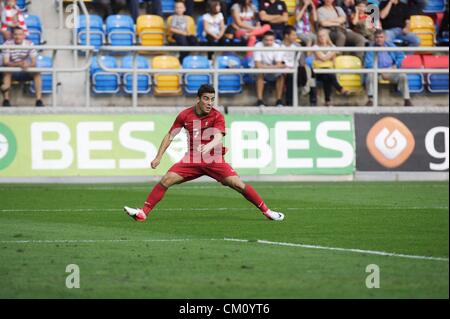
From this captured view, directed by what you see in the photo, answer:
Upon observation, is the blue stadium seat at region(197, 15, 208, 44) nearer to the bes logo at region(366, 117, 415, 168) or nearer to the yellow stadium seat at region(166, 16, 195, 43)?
the yellow stadium seat at region(166, 16, 195, 43)

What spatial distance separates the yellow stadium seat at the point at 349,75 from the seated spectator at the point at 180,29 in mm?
3279

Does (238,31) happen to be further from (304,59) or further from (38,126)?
(38,126)

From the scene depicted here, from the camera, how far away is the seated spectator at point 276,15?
2462cm

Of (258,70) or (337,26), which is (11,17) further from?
(337,26)

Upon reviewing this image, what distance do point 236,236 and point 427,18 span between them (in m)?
14.9

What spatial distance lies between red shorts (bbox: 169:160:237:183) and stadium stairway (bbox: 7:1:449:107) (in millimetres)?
8848

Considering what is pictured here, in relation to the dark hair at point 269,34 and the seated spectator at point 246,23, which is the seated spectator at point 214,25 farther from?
the dark hair at point 269,34

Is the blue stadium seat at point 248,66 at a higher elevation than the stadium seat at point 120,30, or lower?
lower

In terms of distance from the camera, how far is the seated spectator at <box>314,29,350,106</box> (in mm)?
23511

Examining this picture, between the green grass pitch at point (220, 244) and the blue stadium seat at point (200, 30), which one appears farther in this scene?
the blue stadium seat at point (200, 30)

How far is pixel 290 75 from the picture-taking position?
904 inches

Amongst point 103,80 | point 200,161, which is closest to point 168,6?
point 103,80

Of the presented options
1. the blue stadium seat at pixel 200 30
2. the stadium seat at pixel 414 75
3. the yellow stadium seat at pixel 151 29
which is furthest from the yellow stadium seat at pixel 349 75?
the yellow stadium seat at pixel 151 29

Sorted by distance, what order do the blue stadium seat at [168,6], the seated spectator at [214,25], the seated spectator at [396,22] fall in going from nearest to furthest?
the seated spectator at [214,25], the seated spectator at [396,22], the blue stadium seat at [168,6]
